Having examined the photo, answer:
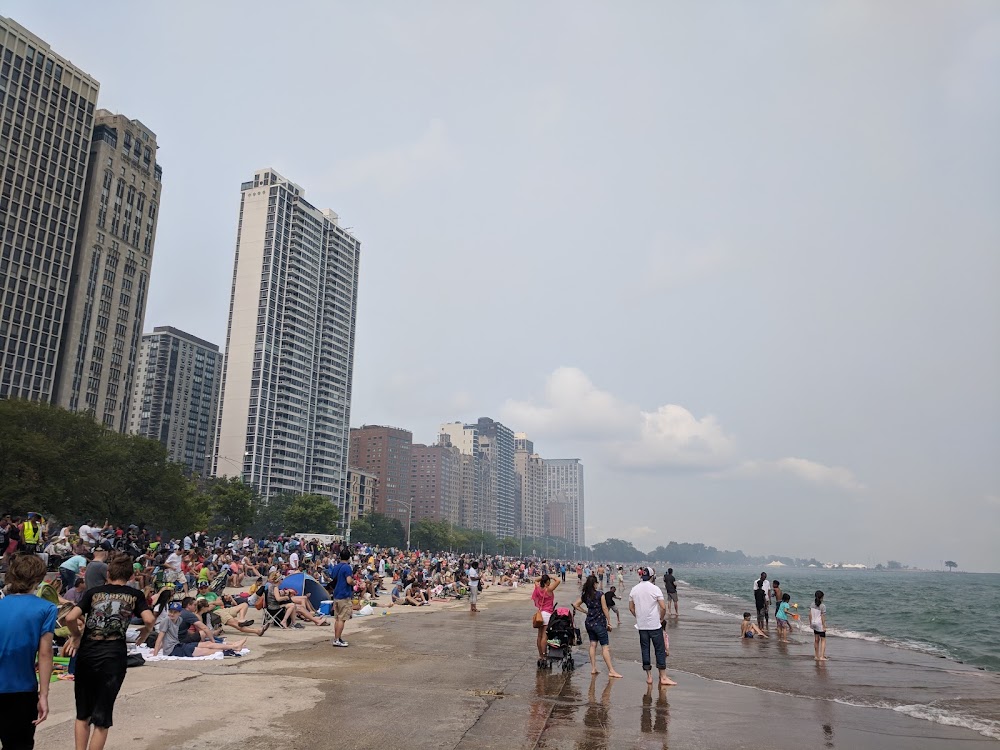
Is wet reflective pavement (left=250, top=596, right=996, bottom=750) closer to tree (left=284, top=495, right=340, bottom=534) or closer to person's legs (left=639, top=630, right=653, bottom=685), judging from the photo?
person's legs (left=639, top=630, right=653, bottom=685)

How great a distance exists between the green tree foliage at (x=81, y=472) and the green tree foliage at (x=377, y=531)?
6625 cm

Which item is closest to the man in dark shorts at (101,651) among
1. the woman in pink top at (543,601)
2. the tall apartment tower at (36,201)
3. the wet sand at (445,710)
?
the wet sand at (445,710)

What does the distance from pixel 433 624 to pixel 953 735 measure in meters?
12.9

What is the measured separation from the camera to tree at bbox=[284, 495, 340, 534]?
10031 cm

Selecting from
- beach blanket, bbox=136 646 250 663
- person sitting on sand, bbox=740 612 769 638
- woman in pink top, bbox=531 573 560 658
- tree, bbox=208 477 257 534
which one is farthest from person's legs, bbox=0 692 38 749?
tree, bbox=208 477 257 534

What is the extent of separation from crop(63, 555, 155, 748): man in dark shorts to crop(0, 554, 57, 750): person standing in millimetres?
586

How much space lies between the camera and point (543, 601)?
488 inches

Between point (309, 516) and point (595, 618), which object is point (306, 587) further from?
point (309, 516)

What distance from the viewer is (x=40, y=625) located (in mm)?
4750

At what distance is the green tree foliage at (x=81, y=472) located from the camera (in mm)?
41781

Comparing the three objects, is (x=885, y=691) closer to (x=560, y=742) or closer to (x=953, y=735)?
(x=953, y=735)

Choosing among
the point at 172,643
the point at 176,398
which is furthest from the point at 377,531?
the point at 172,643

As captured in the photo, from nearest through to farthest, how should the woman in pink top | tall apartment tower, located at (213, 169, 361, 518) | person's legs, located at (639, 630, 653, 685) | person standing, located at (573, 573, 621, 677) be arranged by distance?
person's legs, located at (639, 630, 653, 685) → person standing, located at (573, 573, 621, 677) → the woman in pink top → tall apartment tower, located at (213, 169, 361, 518)

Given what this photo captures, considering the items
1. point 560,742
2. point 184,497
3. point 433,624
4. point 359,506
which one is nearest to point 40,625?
point 560,742
